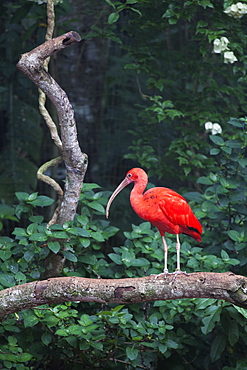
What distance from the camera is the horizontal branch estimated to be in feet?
9.29

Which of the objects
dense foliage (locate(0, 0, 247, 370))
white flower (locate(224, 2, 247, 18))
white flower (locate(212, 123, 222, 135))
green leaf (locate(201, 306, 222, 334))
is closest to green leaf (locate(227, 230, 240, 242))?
dense foliage (locate(0, 0, 247, 370))

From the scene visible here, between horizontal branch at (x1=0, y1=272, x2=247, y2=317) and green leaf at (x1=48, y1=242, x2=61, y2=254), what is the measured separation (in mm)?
469

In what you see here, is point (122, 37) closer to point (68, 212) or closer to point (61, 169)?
point (61, 169)

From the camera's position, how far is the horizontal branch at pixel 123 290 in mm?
2830

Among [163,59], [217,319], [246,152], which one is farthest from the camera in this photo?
[163,59]

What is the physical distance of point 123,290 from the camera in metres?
2.87

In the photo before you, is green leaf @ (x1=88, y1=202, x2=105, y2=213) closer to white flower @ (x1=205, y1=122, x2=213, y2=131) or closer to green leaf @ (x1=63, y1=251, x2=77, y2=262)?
green leaf @ (x1=63, y1=251, x2=77, y2=262)

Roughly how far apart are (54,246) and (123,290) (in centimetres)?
73

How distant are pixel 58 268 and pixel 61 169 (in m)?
2.22

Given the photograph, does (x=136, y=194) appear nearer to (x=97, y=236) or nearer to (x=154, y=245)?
(x=97, y=236)

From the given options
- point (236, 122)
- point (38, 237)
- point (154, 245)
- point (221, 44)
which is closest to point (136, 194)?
point (38, 237)

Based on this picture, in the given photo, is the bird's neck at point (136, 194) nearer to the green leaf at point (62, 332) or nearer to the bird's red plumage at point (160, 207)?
the bird's red plumage at point (160, 207)

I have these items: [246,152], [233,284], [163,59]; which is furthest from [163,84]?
[233,284]

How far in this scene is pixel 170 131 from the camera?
→ 579 cm
